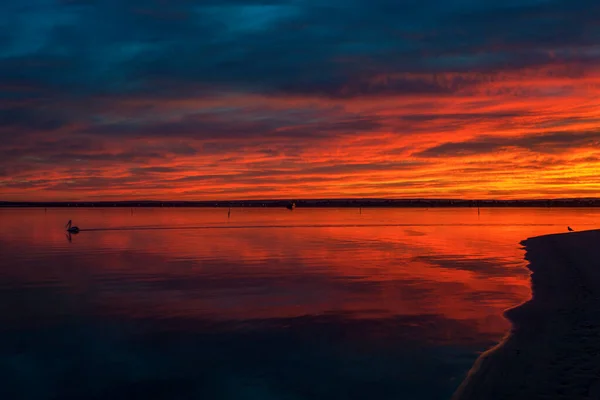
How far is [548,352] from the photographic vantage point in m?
13.3

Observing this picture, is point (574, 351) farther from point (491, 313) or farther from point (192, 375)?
point (192, 375)

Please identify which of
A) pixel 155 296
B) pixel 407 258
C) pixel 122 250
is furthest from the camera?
pixel 122 250

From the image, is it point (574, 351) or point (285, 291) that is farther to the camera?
point (285, 291)

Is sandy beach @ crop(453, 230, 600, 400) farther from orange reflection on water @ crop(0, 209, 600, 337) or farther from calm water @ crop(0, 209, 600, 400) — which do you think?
orange reflection on water @ crop(0, 209, 600, 337)

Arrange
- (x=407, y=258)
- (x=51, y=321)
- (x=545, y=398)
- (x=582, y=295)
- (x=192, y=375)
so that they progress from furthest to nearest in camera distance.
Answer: (x=407, y=258)
(x=582, y=295)
(x=51, y=321)
(x=192, y=375)
(x=545, y=398)

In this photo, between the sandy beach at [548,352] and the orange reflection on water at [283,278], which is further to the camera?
the orange reflection on water at [283,278]

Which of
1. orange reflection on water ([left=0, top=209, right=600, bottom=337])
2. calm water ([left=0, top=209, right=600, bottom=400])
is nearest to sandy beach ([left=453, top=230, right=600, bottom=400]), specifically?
calm water ([left=0, top=209, right=600, bottom=400])

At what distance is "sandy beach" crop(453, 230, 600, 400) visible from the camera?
35.8 feet

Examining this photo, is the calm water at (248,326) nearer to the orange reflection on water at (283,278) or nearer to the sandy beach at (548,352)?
the orange reflection on water at (283,278)

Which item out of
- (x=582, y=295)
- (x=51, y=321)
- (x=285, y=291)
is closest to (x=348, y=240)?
(x=285, y=291)

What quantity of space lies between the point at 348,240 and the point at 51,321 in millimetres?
36707

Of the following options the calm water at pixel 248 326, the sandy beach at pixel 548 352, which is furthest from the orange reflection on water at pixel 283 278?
the sandy beach at pixel 548 352

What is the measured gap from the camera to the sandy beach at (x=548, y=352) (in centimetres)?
1091

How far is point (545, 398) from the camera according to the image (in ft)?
34.0
